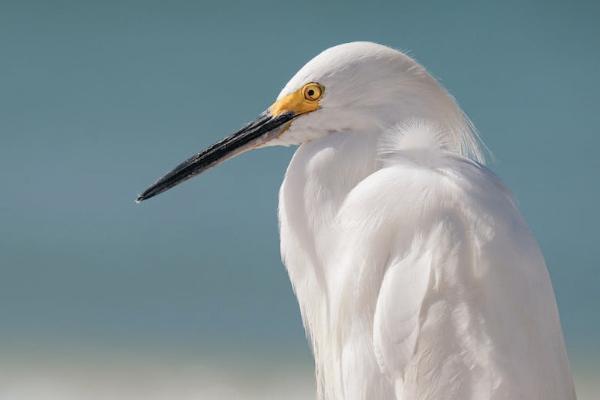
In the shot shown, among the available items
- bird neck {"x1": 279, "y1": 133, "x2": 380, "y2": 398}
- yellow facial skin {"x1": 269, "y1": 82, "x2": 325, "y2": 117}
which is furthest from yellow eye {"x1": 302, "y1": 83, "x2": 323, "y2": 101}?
bird neck {"x1": 279, "y1": 133, "x2": 380, "y2": 398}

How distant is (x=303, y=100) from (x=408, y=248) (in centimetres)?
52

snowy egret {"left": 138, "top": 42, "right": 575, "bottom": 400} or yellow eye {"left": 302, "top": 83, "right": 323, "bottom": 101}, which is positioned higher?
yellow eye {"left": 302, "top": 83, "right": 323, "bottom": 101}

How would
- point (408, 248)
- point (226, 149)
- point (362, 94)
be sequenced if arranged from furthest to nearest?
point (226, 149), point (362, 94), point (408, 248)

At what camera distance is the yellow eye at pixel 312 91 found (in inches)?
112

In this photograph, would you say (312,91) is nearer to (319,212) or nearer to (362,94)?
(362,94)

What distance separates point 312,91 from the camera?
9.32ft

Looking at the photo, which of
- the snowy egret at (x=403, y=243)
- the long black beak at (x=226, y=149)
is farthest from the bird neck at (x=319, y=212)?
the long black beak at (x=226, y=149)

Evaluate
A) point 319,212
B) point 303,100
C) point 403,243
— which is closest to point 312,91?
point 303,100

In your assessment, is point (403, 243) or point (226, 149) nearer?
point (403, 243)

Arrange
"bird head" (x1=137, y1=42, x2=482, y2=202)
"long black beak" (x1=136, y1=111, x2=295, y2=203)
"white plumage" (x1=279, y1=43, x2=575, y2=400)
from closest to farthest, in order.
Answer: "white plumage" (x1=279, y1=43, x2=575, y2=400) → "bird head" (x1=137, y1=42, x2=482, y2=202) → "long black beak" (x1=136, y1=111, x2=295, y2=203)

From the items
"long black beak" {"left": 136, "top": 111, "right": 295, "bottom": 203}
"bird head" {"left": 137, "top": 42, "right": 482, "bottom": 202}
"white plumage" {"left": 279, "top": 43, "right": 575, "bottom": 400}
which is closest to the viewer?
"white plumage" {"left": 279, "top": 43, "right": 575, "bottom": 400}

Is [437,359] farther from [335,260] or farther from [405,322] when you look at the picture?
Result: [335,260]

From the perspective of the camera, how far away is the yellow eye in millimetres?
2834

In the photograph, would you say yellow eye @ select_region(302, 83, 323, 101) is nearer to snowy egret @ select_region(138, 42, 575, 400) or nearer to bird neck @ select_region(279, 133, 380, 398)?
snowy egret @ select_region(138, 42, 575, 400)
